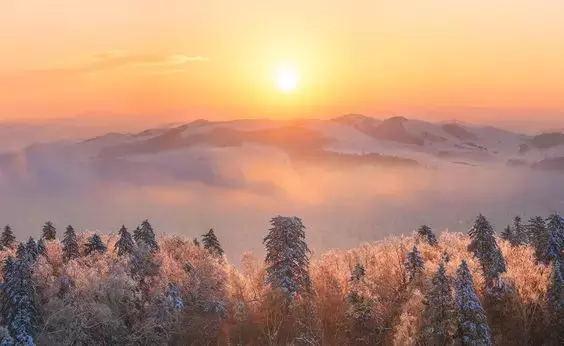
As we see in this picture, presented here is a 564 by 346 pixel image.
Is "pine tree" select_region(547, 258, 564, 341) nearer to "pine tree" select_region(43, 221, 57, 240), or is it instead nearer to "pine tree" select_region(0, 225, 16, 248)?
"pine tree" select_region(43, 221, 57, 240)

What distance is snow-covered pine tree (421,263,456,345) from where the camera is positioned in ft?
195

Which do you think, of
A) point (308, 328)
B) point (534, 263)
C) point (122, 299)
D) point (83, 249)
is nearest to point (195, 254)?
point (83, 249)

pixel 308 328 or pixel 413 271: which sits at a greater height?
pixel 413 271

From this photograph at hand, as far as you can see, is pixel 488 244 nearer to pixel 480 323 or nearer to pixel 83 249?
pixel 480 323

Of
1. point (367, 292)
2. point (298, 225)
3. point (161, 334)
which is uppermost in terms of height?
point (298, 225)

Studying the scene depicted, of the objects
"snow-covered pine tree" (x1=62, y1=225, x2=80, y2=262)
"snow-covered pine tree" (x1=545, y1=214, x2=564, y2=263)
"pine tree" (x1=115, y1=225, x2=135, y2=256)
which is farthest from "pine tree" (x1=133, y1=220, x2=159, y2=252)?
"snow-covered pine tree" (x1=545, y1=214, x2=564, y2=263)

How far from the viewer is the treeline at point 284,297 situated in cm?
6669

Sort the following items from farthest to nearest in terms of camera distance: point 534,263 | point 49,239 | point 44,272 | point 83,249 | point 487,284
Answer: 1. point 49,239
2. point 83,249
3. point 534,263
4. point 44,272
5. point 487,284

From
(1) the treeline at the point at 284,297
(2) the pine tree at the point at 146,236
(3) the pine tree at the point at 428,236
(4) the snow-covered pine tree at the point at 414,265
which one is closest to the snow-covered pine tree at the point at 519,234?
(3) the pine tree at the point at 428,236

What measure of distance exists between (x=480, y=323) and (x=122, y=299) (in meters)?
48.7

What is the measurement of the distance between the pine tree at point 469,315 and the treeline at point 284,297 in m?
0.11

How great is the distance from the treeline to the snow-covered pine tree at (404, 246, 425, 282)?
0.18 m

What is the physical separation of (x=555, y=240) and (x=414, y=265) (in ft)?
66.3

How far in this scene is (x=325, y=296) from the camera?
8806 cm
